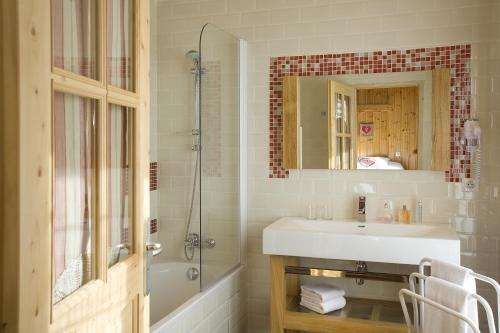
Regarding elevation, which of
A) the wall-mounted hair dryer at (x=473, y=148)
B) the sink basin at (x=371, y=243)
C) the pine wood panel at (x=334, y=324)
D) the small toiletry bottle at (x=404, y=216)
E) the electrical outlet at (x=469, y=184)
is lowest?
the pine wood panel at (x=334, y=324)

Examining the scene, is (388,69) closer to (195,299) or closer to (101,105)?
(195,299)

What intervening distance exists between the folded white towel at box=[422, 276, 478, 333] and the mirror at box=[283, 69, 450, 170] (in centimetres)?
137

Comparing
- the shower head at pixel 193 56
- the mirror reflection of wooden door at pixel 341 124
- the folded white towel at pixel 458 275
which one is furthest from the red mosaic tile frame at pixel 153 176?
the folded white towel at pixel 458 275

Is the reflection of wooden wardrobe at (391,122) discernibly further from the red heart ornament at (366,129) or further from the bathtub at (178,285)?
the bathtub at (178,285)

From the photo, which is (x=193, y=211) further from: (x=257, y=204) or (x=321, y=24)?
(x=321, y=24)

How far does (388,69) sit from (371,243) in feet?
4.23

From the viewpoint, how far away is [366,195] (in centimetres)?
355

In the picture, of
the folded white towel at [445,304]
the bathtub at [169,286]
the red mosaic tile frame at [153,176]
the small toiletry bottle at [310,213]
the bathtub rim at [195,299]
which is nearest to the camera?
the folded white towel at [445,304]

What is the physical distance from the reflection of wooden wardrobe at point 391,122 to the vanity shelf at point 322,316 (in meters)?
0.99

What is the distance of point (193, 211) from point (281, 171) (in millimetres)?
737

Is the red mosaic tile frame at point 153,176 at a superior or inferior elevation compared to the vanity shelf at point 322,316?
superior

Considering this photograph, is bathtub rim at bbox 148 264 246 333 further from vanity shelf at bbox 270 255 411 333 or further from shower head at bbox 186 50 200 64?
shower head at bbox 186 50 200 64

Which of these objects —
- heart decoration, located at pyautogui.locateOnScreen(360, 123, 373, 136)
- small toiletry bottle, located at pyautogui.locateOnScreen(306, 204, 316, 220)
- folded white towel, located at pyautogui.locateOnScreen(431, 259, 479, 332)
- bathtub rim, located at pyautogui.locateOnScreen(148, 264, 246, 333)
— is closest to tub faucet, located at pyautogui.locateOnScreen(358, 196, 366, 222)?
small toiletry bottle, located at pyautogui.locateOnScreen(306, 204, 316, 220)

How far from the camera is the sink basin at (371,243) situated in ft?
9.29
